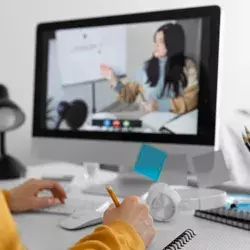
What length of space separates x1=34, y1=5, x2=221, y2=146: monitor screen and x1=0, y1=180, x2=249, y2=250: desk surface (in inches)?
8.8

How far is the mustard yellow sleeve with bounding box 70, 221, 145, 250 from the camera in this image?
0.57 metres

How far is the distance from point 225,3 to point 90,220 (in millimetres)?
1108

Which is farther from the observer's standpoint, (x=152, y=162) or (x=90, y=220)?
(x=152, y=162)

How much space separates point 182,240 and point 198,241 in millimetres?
27

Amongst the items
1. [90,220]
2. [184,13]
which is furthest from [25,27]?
[90,220]

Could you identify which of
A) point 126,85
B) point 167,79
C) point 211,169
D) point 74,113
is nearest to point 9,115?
point 74,113

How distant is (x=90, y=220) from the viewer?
737 millimetres

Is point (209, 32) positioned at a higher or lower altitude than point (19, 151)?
higher

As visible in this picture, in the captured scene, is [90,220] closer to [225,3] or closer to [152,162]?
[152,162]

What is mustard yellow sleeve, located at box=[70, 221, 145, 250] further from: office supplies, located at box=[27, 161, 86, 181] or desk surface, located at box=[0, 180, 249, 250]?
office supplies, located at box=[27, 161, 86, 181]

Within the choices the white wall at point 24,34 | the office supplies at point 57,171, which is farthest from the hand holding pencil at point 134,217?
the white wall at point 24,34

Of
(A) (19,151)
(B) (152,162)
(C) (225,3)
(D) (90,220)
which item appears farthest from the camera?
(A) (19,151)

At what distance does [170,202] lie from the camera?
758 millimetres

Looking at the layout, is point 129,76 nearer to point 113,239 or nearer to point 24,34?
point 113,239
